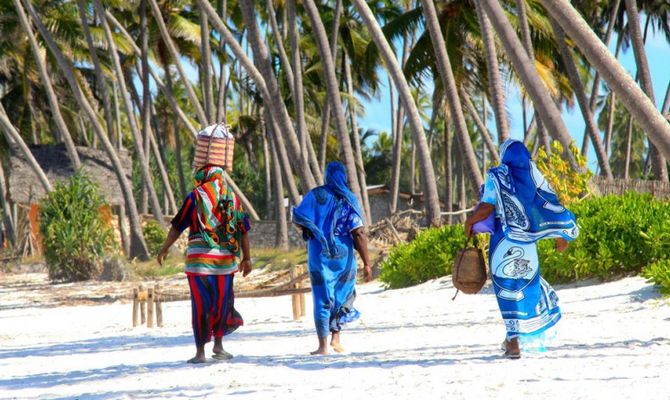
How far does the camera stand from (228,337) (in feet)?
34.1

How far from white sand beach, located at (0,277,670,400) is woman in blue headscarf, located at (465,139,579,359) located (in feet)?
0.91

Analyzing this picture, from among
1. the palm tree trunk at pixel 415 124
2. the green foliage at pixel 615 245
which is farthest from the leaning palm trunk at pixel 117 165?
the green foliage at pixel 615 245

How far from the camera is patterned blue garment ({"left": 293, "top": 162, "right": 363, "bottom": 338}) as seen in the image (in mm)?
7926

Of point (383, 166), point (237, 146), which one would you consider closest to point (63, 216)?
point (237, 146)

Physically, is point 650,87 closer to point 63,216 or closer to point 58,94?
point 63,216

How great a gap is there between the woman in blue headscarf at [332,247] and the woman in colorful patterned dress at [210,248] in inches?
20.2

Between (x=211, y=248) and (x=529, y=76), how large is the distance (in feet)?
18.2

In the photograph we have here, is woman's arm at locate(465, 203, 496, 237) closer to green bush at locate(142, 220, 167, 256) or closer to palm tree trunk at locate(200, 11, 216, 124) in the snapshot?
palm tree trunk at locate(200, 11, 216, 124)

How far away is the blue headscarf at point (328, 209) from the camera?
7930 mm

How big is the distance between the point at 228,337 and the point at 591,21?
2524 cm

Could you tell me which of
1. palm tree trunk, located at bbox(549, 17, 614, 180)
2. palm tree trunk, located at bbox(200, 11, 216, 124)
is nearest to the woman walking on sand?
palm tree trunk, located at bbox(549, 17, 614, 180)

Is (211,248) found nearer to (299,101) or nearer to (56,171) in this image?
(299,101)

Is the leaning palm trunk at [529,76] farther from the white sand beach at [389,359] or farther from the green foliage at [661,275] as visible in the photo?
the green foliage at [661,275]

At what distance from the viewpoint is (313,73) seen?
39000 millimetres
